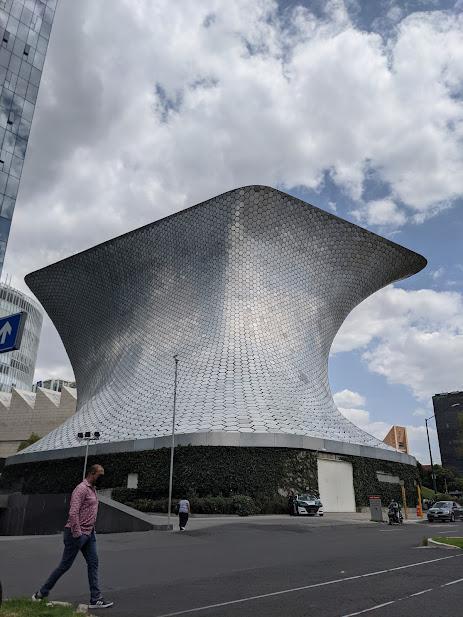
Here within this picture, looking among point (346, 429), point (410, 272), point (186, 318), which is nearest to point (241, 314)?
point (186, 318)

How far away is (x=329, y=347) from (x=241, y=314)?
28.7 feet

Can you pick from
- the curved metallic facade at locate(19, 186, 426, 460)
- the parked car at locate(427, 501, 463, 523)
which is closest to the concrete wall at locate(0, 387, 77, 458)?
the curved metallic facade at locate(19, 186, 426, 460)

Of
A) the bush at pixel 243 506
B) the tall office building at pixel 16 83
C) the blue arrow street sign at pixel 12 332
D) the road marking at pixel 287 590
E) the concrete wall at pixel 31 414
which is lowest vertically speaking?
the road marking at pixel 287 590

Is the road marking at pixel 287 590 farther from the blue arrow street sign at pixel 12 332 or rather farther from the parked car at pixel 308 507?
the parked car at pixel 308 507

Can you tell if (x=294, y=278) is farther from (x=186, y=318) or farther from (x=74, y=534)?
(x=74, y=534)

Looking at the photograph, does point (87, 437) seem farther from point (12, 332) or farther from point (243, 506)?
point (12, 332)

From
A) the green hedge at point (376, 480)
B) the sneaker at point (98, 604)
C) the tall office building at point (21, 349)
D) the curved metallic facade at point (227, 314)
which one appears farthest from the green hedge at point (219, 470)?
the tall office building at point (21, 349)

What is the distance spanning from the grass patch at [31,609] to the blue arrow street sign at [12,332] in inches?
114

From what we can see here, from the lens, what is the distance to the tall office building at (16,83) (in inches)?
1284

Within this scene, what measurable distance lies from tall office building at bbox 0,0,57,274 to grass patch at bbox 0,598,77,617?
2849cm

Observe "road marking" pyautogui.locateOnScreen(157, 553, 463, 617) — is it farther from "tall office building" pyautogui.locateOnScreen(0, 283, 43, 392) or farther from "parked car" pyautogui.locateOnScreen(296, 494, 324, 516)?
"tall office building" pyautogui.locateOnScreen(0, 283, 43, 392)

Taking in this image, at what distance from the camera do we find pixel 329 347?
128 ft

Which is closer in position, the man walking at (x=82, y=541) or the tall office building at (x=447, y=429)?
the man walking at (x=82, y=541)

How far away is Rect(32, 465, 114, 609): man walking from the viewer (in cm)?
556
